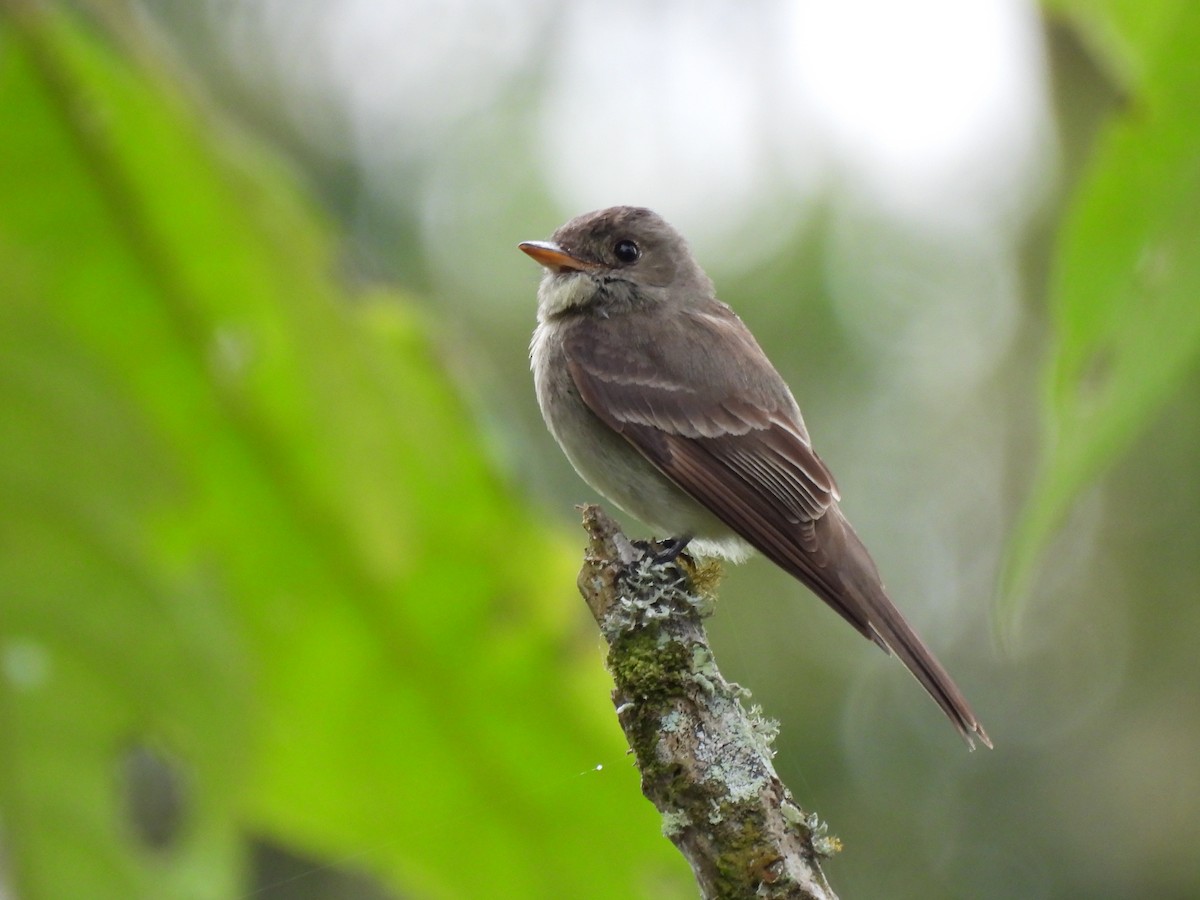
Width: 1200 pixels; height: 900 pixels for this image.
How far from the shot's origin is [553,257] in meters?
5.21

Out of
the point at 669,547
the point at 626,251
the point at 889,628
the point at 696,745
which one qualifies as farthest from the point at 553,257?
the point at 696,745

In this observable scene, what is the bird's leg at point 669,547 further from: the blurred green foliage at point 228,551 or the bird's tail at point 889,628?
the blurred green foliage at point 228,551

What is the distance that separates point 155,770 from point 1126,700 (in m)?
12.8

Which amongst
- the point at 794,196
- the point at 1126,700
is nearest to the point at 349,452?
the point at 1126,700

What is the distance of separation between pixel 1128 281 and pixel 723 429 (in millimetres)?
3988

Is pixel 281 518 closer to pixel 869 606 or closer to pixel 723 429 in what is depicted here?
pixel 869 606

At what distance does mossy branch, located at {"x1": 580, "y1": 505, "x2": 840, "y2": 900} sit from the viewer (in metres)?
1.80

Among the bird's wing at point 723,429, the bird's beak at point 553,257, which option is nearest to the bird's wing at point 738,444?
the bird's wing at point 723,429

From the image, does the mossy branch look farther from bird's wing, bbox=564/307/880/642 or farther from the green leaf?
bird's wing, bbox=564/307/880/642

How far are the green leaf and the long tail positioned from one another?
8.92 ft

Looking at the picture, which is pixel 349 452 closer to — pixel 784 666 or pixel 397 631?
pixel 397 631

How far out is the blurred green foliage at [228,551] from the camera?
87 cm

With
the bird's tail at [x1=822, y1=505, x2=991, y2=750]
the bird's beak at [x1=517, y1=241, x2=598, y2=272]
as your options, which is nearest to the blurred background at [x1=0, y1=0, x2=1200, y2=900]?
the bird's tail at [x1=822, y1=505, x2=991, y2=750]

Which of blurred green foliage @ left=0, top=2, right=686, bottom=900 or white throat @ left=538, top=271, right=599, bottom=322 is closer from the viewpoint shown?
blurred green foliage @ left=0, top=2, right=686, bottom=900
